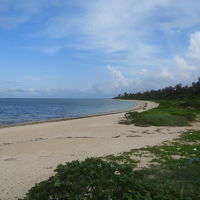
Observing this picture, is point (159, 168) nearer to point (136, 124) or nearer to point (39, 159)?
point (39, 159)

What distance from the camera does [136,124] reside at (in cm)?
2089

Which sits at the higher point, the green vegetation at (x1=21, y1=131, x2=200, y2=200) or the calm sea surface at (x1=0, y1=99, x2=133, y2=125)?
the green vegetation at (x1=21, y1=131, x2=200, y2=200)

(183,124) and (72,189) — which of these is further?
(183,124)

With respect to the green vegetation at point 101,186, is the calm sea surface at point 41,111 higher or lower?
lower

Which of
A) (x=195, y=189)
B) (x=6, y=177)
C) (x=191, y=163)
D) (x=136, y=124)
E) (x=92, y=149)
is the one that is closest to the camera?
(x=195, y=189)

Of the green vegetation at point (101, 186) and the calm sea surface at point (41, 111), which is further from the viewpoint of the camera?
the calm sea surface at point (41, 111)

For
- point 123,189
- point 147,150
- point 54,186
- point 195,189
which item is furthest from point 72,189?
point 147,150

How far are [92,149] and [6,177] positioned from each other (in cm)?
451

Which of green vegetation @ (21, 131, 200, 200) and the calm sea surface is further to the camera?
the calm sea surface

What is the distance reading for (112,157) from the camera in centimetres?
894

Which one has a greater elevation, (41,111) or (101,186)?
(101,186)

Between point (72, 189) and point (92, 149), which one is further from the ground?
point (72, 189)

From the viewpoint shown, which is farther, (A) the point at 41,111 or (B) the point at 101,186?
(A) the point at 41,111

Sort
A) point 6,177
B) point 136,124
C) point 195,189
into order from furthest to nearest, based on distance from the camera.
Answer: point 136,124
point 6,177
point 195,189
